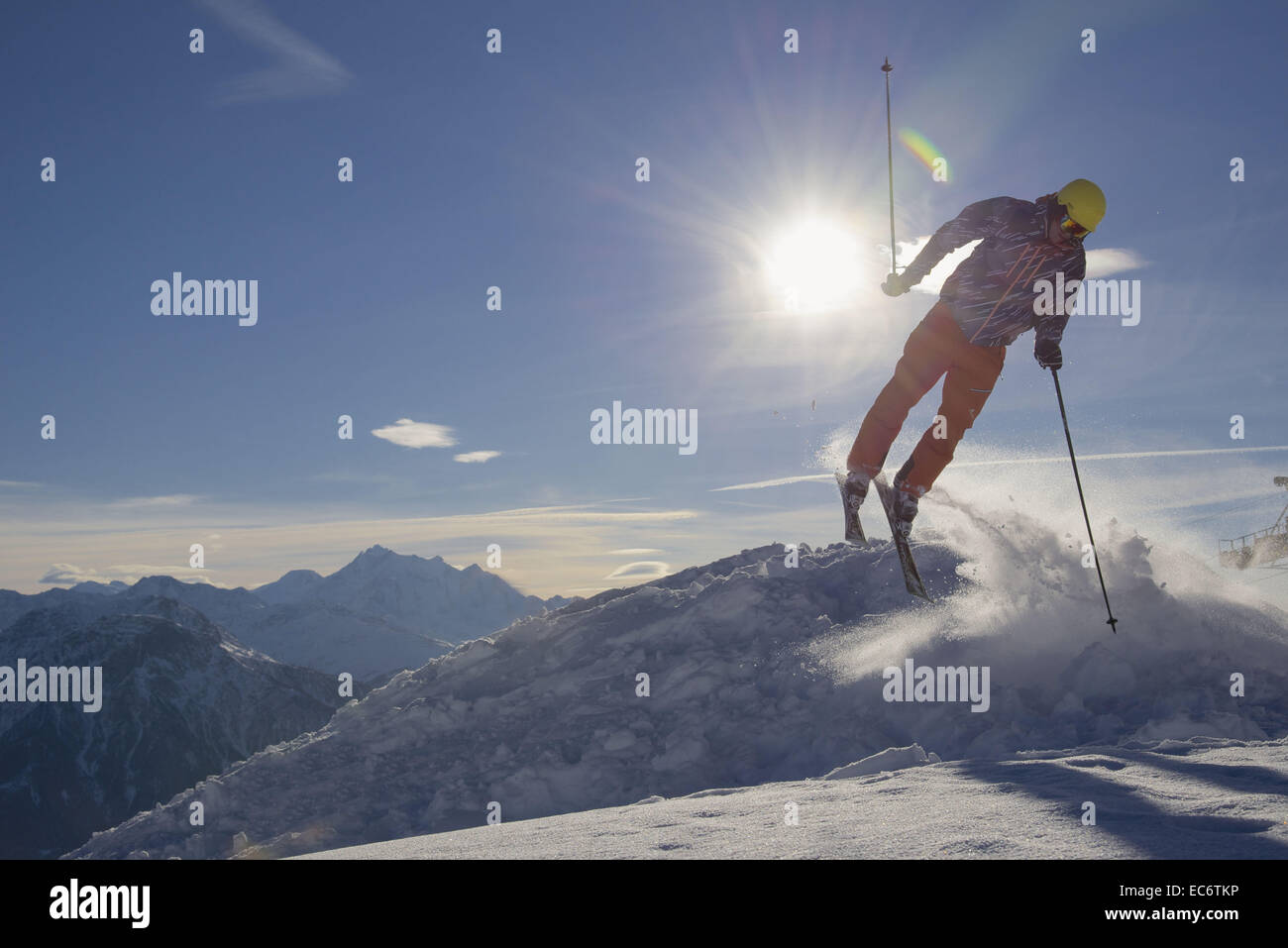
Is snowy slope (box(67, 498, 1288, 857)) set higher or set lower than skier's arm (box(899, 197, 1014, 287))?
lower

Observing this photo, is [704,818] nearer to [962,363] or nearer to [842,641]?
[962,363]

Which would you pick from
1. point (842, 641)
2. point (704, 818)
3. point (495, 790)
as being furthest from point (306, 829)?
point (704, 818)

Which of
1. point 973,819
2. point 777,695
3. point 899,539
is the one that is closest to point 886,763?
point 899,539

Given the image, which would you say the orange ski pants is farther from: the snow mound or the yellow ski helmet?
the snow mound

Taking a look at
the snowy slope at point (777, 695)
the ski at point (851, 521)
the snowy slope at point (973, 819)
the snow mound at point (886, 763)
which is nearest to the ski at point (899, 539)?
the ski at point (851, 521)

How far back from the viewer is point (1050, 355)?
6.04m

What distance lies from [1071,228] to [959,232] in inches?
32.0

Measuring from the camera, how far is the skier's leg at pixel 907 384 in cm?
589

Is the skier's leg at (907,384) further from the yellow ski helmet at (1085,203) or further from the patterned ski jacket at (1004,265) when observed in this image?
the yellow ski helmet at (1085,203)

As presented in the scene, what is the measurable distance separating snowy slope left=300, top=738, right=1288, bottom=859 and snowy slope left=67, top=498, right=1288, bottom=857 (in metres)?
7.77

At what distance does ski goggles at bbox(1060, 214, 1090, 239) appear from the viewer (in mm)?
5270

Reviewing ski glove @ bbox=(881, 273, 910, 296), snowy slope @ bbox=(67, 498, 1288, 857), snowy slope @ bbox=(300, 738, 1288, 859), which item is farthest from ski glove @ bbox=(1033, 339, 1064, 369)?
snowy slope @ bbox=(67, 498, 1288, 857)
